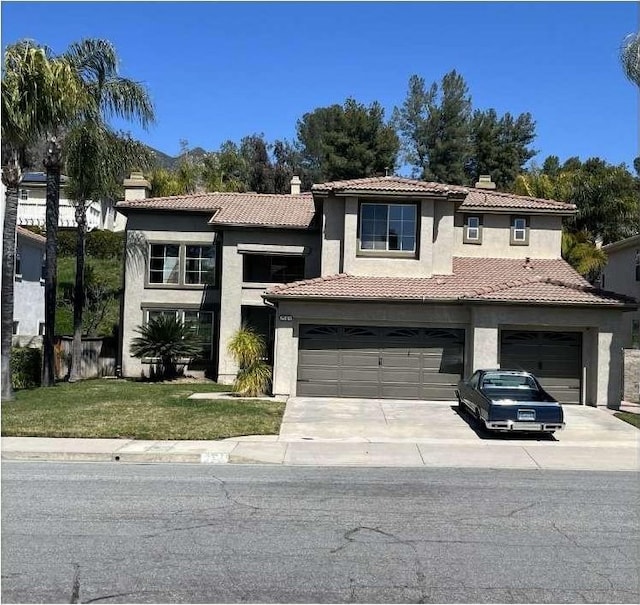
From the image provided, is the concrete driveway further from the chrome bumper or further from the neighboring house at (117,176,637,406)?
the neighboring house at (117,176,637,406)

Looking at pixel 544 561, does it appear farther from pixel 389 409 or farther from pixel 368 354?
pixel 368 354

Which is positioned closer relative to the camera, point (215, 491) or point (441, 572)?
point (441, 572)

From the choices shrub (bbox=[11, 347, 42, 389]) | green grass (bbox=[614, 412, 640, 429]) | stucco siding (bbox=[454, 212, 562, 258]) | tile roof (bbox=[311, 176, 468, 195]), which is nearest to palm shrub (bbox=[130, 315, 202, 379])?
shrub (bbox=[11, 347, 42, 389])

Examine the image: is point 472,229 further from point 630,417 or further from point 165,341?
point 165,341

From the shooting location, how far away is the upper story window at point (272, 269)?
92.2 feet

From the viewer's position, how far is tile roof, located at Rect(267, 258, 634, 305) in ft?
71.5

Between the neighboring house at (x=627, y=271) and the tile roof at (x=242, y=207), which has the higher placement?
the tile roof at (x=242, y=207)

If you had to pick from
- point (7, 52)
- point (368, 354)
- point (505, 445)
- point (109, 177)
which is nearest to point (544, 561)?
point (505, 445)

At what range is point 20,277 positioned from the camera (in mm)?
33969

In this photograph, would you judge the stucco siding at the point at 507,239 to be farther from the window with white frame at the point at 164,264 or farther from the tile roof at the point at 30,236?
the tile roof at the point at 30,236

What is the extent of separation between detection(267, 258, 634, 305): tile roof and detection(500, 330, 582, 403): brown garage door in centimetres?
128

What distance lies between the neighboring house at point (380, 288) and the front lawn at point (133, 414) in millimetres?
3395

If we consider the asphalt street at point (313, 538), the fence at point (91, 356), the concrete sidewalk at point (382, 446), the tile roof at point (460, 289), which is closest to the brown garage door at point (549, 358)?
the tile roof at point (460, 289)

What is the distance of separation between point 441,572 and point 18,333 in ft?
105
